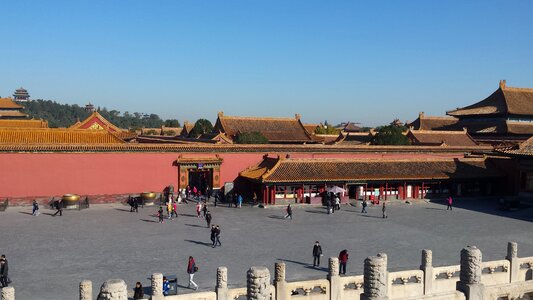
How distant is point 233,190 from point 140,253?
1496 cm

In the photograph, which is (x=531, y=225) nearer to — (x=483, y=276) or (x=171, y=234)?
(x=483, y=276)

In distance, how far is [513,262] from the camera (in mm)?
14766

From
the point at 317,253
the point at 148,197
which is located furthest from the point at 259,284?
the point at 148,197

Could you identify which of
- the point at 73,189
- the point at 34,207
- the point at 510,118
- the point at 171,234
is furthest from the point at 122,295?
the point at 510,118

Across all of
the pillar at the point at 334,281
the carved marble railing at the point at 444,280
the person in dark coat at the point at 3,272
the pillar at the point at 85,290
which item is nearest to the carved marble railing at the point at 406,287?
the carved marble railing at the point at 444,280

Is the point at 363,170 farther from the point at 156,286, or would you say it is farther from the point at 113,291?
the point at 113,291

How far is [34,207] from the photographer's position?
25.4 meters

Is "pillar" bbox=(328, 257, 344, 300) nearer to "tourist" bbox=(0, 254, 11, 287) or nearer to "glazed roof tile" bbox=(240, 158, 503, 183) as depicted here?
"tourist" bbox=(0, 254, 11, 287)

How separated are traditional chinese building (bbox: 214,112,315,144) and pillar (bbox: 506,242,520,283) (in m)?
31.6

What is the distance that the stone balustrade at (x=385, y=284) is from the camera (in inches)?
414

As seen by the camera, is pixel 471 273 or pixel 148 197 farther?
pixel 148 197

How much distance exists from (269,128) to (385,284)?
37830 mm

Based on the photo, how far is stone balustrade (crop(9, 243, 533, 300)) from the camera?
34.5ft

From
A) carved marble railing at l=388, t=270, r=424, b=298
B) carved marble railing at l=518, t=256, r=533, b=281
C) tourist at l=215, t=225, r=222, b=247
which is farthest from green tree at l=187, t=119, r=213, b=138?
carved marble railing at l=388, t=270, r=424, b=298
